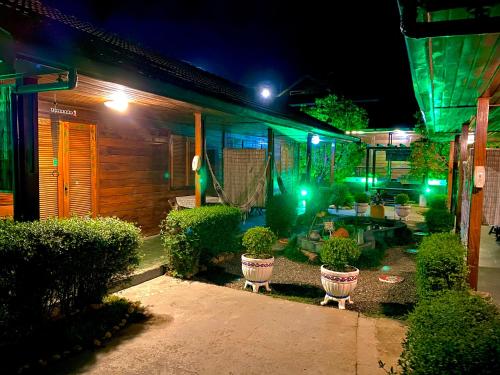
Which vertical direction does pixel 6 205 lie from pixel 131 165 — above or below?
below

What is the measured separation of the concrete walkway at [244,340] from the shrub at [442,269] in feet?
2.39

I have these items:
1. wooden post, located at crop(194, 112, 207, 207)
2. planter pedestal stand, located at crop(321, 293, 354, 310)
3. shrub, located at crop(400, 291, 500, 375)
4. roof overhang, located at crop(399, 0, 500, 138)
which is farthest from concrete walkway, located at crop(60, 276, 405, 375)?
roof overhang, located at crop(399, 0, 500, 138)

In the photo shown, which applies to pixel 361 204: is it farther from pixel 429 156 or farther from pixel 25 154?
pixel 25 154

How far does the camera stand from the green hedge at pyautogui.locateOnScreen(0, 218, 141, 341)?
353 cm

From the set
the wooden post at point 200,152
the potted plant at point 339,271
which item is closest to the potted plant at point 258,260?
the potted plant at point 339,271

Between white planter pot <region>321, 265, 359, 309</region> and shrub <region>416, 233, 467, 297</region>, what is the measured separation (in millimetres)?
1000

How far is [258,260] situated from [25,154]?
374 centimetres

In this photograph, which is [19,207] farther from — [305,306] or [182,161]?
[182,161]

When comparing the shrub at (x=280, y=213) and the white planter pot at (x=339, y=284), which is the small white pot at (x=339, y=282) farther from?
the shrub at (x=280, y=213)

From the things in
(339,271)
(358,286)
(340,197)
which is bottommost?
(358,286)

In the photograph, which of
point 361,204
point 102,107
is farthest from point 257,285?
point 361,204

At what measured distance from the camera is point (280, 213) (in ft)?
33.4

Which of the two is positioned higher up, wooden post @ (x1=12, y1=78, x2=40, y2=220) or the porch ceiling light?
the porch ceiling light

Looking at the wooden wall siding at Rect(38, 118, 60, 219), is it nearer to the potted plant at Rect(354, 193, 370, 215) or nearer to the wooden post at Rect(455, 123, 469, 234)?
the wooden post at Rect(455, 123, 469, 234)
